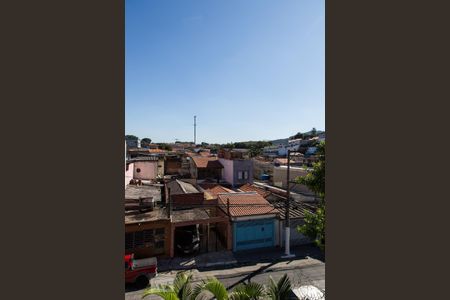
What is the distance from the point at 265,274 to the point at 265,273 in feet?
0.34

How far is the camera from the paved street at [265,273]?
1121cm

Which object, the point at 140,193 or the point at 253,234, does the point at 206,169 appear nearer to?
the point at 140,193

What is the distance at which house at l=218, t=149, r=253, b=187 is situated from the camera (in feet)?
93.0

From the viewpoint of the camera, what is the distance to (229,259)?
1352cm

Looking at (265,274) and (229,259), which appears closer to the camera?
(265,274)

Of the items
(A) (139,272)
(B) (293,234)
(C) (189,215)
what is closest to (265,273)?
(B) (293,234)

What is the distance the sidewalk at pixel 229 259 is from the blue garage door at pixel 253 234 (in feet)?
1.19

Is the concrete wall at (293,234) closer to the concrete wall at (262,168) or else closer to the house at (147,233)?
the house at (147,233)

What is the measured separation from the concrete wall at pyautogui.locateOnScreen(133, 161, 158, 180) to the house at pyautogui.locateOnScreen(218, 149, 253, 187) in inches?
327

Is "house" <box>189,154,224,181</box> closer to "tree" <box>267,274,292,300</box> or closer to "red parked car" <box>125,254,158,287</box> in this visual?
"red parked car" <box>125,254,158,287</box>

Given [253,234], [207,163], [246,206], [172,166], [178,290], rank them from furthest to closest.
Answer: [172,166]
[207,163]
[246,206]
[253,234]
[178,290]
